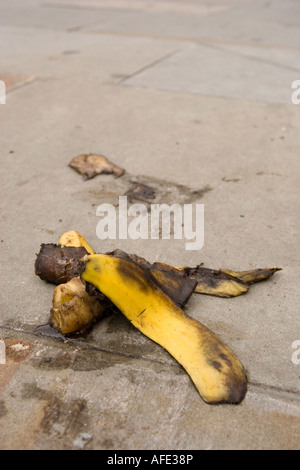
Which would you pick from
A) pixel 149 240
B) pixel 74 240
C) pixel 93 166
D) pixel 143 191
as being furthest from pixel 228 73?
pixel 74 240

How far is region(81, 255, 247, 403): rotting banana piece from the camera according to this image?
2.37 meters

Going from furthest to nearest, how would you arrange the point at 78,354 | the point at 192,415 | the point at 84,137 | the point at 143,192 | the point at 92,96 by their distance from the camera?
the point at 92,96, the point at 84,137, the point at 143,192, the point at 78,354, the point at 192,415

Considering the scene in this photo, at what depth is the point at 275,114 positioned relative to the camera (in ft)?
18.4

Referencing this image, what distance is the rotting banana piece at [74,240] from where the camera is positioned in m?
3.21

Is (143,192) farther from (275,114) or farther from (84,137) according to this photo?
(275,114)

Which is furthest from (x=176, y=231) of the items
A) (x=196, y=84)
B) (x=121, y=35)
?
(x=121, y=35)

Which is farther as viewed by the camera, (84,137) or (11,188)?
(84,137)

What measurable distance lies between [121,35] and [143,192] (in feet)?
20.2

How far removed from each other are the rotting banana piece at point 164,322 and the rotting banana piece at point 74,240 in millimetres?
600

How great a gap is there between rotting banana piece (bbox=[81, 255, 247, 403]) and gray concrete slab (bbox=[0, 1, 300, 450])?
0.07 meters

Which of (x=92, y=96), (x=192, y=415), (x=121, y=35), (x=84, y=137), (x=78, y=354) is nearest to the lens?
(x=192, y=415)

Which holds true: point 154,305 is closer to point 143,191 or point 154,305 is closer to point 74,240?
point 74,240

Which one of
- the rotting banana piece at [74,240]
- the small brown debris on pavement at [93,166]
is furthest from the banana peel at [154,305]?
the small brown debris on pavement at [93,166]

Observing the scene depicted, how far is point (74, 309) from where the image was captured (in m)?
2.63
